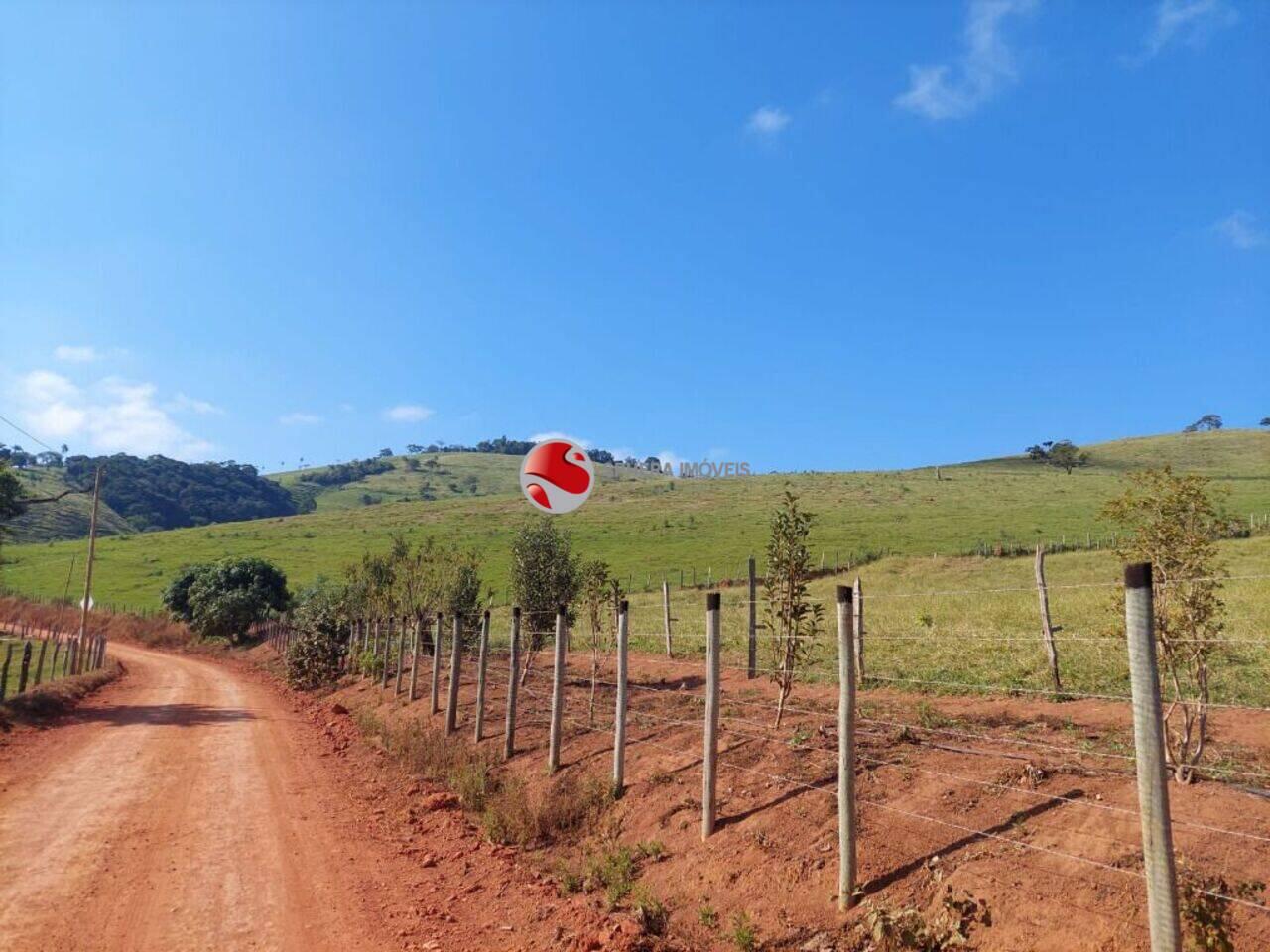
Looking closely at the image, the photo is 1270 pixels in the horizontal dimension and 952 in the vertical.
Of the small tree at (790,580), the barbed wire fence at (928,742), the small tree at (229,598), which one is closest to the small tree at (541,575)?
the barbed wire fence at (928,742)

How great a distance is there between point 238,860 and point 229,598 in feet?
147

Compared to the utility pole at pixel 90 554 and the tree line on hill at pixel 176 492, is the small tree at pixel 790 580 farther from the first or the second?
the tree line on hill at pixel 176 492

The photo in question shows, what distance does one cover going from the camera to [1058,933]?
493 centimetres

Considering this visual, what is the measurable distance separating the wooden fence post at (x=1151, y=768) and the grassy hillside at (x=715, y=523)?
47001mm

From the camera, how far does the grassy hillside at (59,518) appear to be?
114 metres

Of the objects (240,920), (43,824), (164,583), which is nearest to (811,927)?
(240,920)

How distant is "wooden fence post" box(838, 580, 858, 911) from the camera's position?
19.9 ft

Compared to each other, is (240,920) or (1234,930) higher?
(1234,930)

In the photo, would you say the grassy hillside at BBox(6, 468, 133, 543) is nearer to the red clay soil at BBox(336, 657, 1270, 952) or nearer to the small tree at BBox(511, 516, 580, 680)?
the small tree at BBox(511, 516, 580, 680)

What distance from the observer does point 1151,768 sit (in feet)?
13.7

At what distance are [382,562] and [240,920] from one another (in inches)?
989

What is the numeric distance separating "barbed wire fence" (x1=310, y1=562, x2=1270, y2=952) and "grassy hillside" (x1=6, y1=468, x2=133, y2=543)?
4475 inches

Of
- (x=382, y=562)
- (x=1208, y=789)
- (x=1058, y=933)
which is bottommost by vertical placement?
(x=1058, y=933)

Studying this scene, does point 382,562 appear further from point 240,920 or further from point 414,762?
point 240,920
